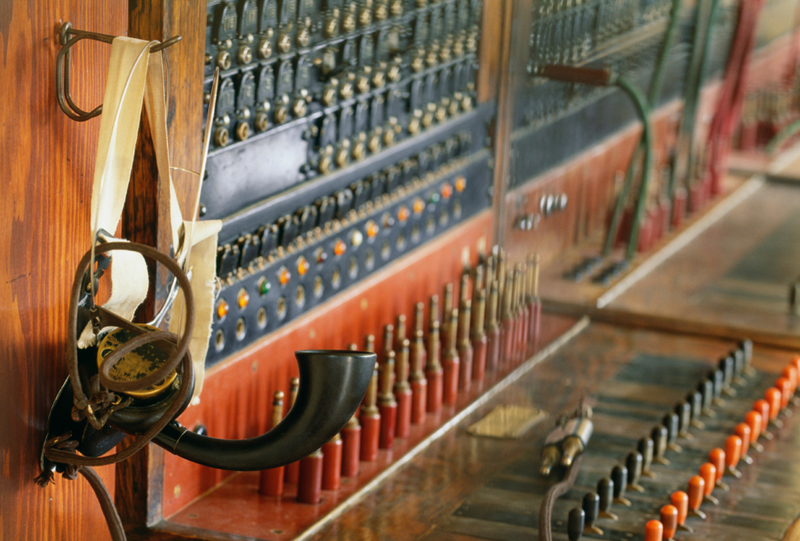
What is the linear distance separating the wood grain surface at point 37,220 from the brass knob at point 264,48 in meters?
0.61

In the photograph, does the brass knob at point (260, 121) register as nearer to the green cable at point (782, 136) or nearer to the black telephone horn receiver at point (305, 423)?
the black telephone horn receiver at point (305, 423)

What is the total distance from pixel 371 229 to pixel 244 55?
89 centimetres

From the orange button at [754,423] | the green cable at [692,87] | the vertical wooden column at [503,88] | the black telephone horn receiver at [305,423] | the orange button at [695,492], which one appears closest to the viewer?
the black telephone horn receiver at [305,423]

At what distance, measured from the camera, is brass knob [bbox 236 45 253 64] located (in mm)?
2535

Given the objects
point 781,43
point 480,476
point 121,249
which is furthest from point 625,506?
point 781,43

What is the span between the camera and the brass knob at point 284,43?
2695mm

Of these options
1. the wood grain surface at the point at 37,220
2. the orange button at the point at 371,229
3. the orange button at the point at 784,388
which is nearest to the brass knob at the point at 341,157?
the orange button at the point at 371,229

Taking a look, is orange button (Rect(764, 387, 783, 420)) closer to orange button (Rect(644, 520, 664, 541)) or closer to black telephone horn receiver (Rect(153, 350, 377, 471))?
orange button (Rect(644, 520, 664, 541))

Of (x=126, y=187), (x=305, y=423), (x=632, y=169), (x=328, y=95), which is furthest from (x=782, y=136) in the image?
(x=126, y=187)

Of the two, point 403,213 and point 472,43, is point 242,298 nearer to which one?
point 403,213

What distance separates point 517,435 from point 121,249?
1.55m

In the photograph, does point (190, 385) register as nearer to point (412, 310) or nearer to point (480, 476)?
point (480, 476)

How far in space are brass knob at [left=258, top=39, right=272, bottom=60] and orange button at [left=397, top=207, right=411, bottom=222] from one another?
94 cm

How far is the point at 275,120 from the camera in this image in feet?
9.02
